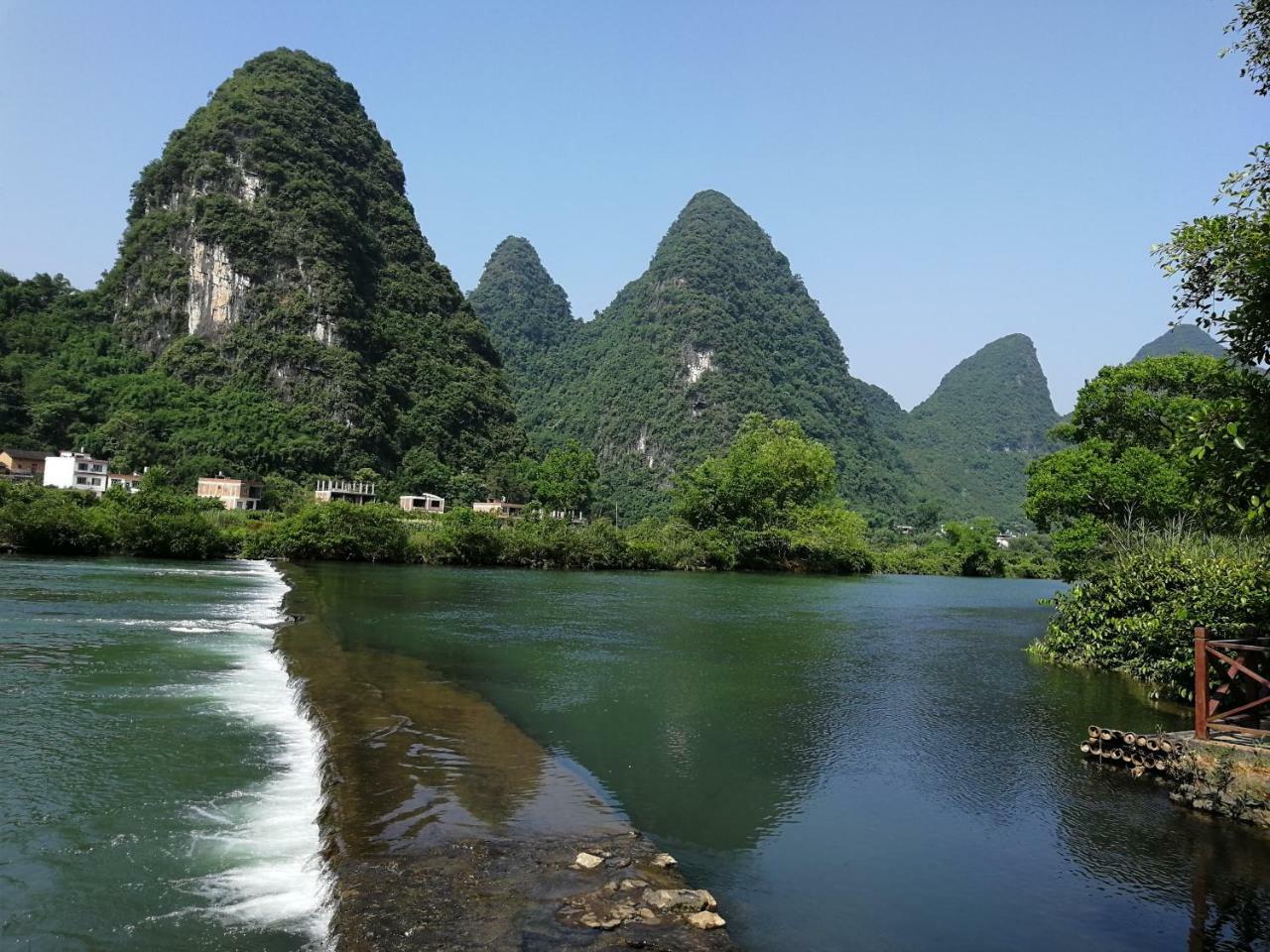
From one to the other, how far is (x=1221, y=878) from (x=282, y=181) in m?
128

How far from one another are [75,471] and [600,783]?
85959 mm

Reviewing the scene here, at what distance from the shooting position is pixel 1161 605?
58.6 feet

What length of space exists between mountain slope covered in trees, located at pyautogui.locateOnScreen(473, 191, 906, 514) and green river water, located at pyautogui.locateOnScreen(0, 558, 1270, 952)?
11699cm

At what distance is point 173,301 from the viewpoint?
109812 mm

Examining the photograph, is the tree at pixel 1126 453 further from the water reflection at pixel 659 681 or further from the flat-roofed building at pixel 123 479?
the flat-roofed building at pixel 123 479

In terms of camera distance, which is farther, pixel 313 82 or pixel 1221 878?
pixel 313 82

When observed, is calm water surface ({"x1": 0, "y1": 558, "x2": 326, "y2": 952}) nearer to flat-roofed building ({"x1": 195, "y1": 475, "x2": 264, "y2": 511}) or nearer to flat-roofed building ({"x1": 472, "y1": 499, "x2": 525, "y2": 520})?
flat-roofed building ({"x1": 195, "y1": 475, "x2": 264, "y2": 511})

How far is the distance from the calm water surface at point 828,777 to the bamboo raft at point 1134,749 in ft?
1.02

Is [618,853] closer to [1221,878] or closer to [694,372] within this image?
[1221,878]

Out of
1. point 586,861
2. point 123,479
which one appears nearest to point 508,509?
point 123,479

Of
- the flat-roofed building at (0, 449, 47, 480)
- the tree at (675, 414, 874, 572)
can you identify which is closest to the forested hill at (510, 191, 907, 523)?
the tree at (675, 414, 874, 572)

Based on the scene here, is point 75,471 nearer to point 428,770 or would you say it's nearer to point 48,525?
point 48,525

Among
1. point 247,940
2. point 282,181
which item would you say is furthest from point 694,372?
point 247,940

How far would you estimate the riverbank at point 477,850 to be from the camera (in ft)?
20.6
